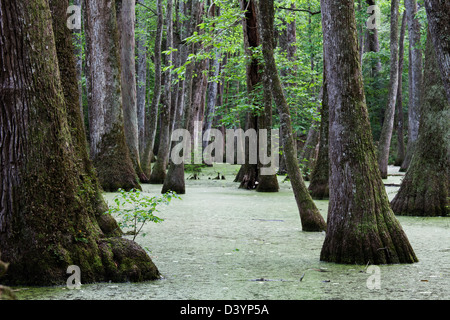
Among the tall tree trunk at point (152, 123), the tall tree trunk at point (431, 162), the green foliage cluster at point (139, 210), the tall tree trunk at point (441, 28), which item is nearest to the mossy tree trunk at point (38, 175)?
the green foliage cluster at point (139, 210)

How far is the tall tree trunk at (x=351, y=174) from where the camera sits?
18.4ft

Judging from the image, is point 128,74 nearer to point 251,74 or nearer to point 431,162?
point 251,74

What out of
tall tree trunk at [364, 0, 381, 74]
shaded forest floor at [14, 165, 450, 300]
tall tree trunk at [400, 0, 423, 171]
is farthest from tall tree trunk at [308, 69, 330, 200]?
tall tree trunk at [364, 0, 381, 74]

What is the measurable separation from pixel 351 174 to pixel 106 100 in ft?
30.3

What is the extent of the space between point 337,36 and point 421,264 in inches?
102

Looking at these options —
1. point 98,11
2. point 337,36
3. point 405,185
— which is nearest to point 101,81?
point 98,11

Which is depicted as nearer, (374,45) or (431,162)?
(431,162)

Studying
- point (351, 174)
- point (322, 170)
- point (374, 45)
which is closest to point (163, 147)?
point (322, 170)

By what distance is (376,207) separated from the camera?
5.69m

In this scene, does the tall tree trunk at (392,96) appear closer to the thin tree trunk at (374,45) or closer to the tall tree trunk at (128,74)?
the tall tree trunk at (128,74)

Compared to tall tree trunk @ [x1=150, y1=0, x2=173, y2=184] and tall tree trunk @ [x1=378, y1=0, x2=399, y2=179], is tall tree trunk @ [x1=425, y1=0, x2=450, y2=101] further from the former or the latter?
tall tree trunk @ [x1=378, y1=0, x2=399, y2=179]

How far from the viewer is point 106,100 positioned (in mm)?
13711

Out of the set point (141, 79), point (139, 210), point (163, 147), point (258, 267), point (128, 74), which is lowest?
point (258, 267)
